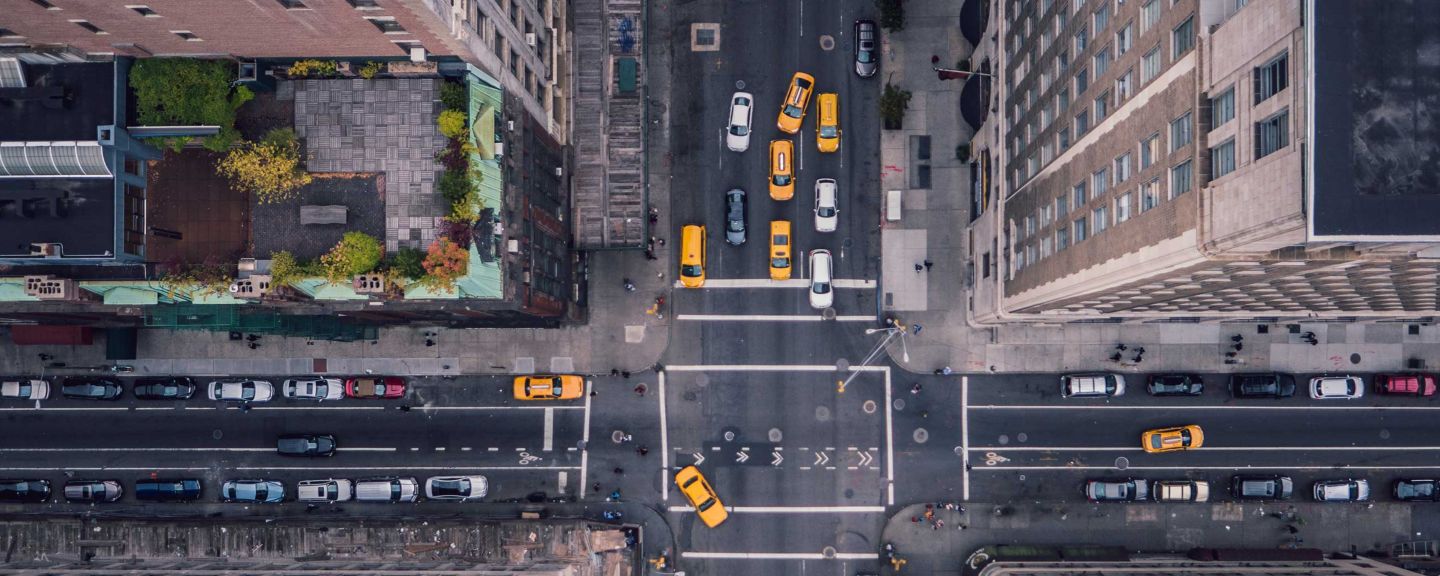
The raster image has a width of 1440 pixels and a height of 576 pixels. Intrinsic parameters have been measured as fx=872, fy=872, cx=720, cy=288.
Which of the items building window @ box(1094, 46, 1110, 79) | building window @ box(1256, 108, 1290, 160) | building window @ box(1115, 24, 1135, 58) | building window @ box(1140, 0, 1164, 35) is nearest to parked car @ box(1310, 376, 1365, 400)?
building window @ box(1094, 46, 1110, 79)

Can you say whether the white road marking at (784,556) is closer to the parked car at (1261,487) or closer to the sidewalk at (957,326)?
the sidewalk at (957,326)

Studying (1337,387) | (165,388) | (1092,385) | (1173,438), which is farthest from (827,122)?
(165,388)

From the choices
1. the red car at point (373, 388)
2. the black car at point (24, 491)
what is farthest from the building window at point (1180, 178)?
the black car at point (24, 491)

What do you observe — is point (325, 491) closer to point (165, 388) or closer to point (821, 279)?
point (165, 388)

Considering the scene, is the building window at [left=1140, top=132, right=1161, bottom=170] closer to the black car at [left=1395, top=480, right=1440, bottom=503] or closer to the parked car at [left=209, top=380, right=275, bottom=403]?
the black car at [left=1395, top=480, right=1440, bottom=503]

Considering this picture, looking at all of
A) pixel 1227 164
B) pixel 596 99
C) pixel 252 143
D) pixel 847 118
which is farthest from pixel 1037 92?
pixel 252 143

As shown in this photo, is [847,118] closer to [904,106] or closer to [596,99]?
[904,106]
